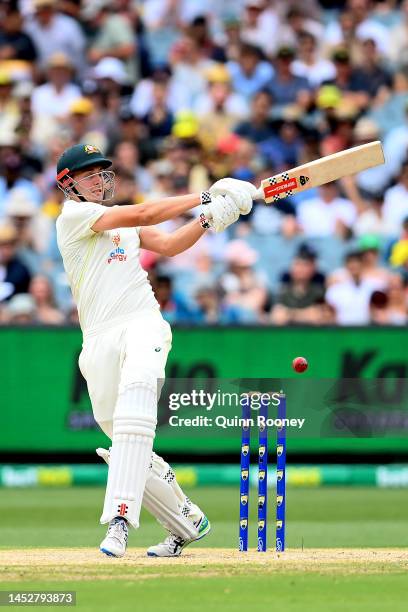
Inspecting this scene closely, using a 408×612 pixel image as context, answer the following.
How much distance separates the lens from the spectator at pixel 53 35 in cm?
1512

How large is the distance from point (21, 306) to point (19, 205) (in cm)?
134

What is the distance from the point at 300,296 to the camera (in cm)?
1216

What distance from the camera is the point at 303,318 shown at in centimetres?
1205

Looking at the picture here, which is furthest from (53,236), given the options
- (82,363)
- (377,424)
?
(82,363)

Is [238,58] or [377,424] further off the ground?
[238,58]

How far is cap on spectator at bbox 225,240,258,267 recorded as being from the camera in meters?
12.4

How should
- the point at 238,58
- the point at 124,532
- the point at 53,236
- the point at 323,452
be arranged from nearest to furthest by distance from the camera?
the point at 124,532
the point at 323,452
the point at 53,236
the point at 238,58

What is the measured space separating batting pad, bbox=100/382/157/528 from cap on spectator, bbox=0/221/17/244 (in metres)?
6.34

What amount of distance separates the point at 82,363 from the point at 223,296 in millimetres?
5699

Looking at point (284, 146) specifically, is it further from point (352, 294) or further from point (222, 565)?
point (222, 565)

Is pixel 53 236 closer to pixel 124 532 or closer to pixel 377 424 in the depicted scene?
pixel 377 424

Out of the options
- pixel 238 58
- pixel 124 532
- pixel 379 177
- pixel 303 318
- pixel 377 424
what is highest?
pixel 238 58

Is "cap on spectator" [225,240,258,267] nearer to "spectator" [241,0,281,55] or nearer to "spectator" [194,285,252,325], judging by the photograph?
"spectator" [194,285,252,325]

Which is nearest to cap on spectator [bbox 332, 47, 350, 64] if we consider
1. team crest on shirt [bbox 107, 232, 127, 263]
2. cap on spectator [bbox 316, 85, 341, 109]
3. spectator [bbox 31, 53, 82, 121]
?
cap on spectator [bbox 316, 85, 341, 109]
